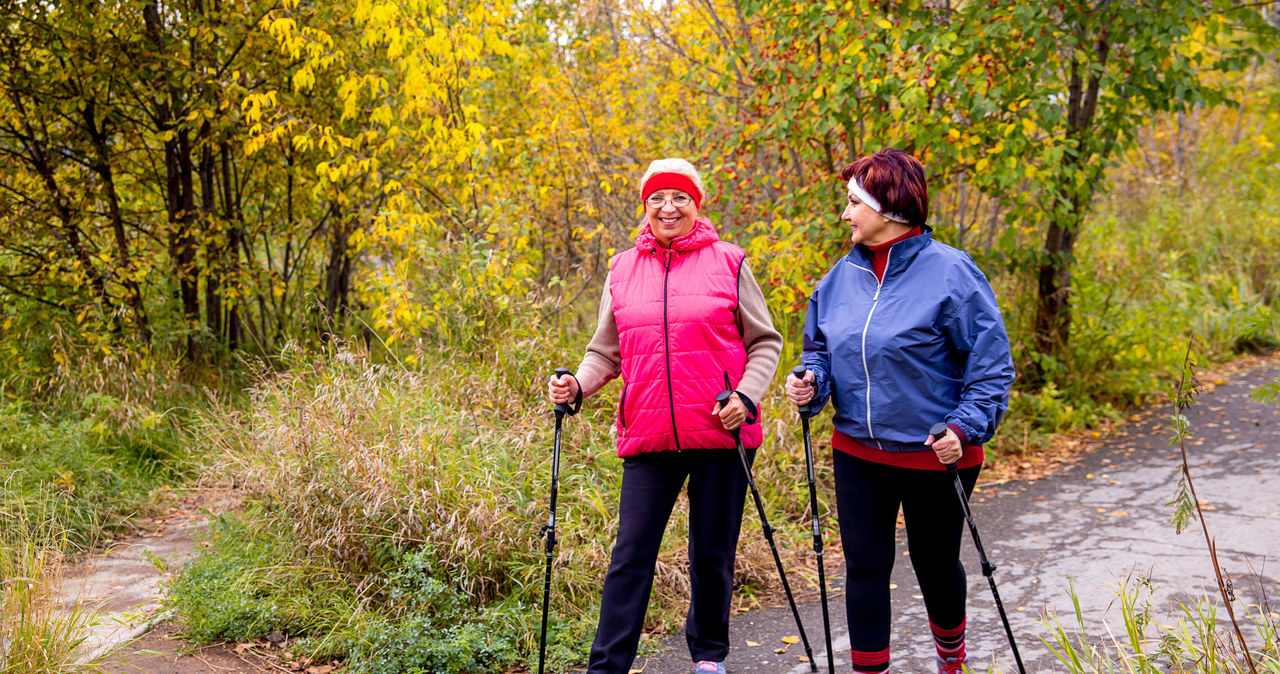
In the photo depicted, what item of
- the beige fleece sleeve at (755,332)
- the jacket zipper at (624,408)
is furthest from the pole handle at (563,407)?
the beige fleece sleeve at (755,332)

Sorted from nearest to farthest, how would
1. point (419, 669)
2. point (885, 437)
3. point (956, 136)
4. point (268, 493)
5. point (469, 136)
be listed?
1. point (885, 437)
2. point (419, 669)
3. point (268, 493)
4. point (956, 136)
5. point (469, 136)

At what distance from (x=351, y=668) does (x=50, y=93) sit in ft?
19.4

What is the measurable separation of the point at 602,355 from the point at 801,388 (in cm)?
92

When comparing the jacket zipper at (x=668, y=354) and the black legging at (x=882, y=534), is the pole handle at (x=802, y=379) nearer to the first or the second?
the black legging at (x=882, y=534)

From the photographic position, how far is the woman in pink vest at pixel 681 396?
3373 mm

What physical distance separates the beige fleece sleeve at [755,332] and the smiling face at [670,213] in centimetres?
26

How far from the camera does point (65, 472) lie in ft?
18.8

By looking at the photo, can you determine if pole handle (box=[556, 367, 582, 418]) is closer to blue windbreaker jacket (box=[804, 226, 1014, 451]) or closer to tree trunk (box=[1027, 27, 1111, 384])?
blue windbreaker jacket (box=[804, 226, 1014, 451])

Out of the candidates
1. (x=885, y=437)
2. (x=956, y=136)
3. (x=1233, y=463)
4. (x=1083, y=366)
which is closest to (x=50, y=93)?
(x=956, y=136)

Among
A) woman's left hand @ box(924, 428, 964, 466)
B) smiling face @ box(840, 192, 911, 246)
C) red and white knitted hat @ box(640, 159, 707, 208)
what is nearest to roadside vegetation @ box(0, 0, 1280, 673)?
red and white knitted hat @ box(640, 159, 707, 208)

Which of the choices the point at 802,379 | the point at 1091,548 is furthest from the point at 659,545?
the point at 1091,548

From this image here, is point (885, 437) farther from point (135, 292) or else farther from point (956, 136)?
point (135, 292)

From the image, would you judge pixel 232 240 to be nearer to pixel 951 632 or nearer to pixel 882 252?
pixel 882 252

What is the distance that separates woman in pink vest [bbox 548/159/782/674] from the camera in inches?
133
